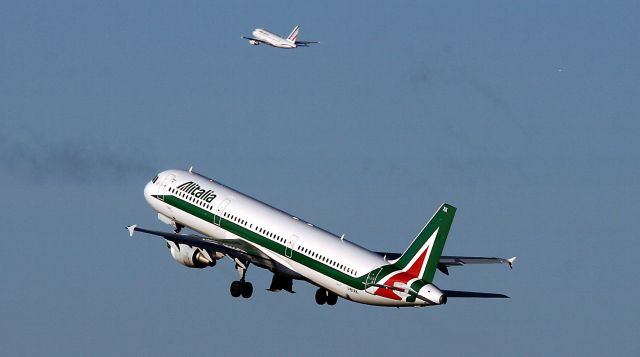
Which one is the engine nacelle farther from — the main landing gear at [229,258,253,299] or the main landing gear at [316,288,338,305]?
the main landing gear at [316,288,338,305]

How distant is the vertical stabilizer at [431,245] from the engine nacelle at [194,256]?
61.0 ft

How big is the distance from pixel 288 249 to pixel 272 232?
2793mm

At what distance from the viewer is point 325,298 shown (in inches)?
6998

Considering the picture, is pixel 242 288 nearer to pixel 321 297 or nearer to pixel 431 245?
pixel 321 297

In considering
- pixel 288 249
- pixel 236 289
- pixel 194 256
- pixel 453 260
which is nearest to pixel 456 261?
pixel 453 260

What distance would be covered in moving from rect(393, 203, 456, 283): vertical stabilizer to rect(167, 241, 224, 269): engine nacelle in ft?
61.0

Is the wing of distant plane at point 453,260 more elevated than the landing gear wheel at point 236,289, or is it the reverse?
the wing of distant plane at point 453,260

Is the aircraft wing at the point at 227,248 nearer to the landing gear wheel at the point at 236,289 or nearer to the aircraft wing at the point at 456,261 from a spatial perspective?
the landing gear wheel at the point at 236,289

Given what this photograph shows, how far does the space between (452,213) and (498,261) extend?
12800 millimetres

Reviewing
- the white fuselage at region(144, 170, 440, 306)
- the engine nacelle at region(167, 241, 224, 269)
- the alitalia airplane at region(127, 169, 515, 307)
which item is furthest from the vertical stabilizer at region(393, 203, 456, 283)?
the engine nacelle at region(167, 241, 224, 269)

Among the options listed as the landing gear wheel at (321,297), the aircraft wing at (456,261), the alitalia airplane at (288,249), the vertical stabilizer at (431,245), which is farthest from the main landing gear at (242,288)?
the vertical stabilizer at (431,245)

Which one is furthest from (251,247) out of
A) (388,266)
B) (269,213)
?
(388,266)

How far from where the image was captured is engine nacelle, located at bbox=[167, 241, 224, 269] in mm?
177000

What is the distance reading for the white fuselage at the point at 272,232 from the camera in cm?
16638
